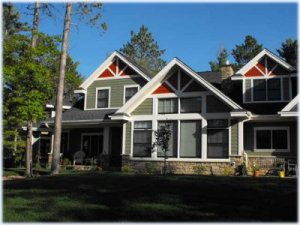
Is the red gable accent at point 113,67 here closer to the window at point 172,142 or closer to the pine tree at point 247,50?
the window at point 172,142

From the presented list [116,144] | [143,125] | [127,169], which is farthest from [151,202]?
[116,144]

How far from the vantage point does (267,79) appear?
67.5ft

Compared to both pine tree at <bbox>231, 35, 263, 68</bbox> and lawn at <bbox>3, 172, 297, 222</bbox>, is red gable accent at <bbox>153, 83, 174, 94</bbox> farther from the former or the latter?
pine tree at <bbox>231, 35, 263, 68</bbox>

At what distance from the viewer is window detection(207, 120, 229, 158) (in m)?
19.5

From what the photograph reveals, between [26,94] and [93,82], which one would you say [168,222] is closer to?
[26,94]

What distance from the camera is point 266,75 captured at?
20594mm

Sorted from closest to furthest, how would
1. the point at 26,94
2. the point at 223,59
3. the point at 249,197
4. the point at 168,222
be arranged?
the point at 168,222
the point at 249,197
the point at 26,94
the point at 223,59

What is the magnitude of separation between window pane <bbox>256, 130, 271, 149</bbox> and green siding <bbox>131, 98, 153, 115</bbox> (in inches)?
209

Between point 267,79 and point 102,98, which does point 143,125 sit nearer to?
point 102,98

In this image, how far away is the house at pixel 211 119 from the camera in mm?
19281

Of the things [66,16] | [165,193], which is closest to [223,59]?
[66,16]

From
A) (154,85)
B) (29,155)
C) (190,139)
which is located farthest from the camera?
(154,85)

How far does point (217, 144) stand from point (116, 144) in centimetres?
633

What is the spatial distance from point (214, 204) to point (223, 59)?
173 ft
